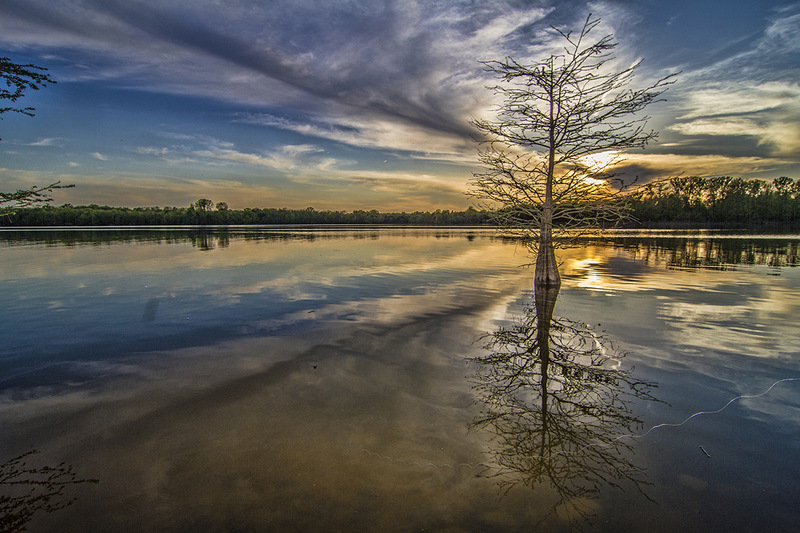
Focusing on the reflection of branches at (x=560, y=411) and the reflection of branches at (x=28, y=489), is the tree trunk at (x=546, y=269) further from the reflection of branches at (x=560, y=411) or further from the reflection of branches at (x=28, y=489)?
the reflection of branches at (x=28, y=489)

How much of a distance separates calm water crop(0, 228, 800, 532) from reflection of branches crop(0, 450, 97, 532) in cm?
11

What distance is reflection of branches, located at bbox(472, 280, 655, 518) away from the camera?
377 cm

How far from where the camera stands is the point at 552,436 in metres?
4.44

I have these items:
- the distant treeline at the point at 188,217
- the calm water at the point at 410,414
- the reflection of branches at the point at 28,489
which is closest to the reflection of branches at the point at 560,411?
the calm water at the point at 410,414

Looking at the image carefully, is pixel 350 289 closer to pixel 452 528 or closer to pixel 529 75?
pixel 529 75

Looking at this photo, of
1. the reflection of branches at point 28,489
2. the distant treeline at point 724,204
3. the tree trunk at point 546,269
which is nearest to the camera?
the reflection of branches at point 28,489

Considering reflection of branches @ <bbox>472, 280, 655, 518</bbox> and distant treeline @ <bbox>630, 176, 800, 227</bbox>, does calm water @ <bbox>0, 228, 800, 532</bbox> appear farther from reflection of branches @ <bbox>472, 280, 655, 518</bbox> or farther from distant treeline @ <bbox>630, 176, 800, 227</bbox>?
distant treeline @ <bbox>630, 176, 800, 227</bbox>

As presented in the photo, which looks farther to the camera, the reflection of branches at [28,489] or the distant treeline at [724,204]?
the distant treeline at [724,204]

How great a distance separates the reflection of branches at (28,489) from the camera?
3246 mm

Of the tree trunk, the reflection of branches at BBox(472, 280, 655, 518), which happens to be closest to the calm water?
the reflection of branches at BBox(472, 280, 655, 518)

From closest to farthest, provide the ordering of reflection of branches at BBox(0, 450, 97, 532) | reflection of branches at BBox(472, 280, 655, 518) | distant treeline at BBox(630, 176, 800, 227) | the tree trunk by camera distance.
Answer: reflection of branches at BBox(0, 450, 97, 532) → reflection of branches at BBox(472, 280, 655, 518) → the tree trunk → distant treeline at BBox(630, 176, 800, 227)

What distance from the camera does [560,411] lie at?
5.04 meters

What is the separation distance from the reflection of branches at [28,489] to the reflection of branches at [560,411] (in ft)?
14.8

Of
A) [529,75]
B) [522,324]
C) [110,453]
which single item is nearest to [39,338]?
[110,453]
